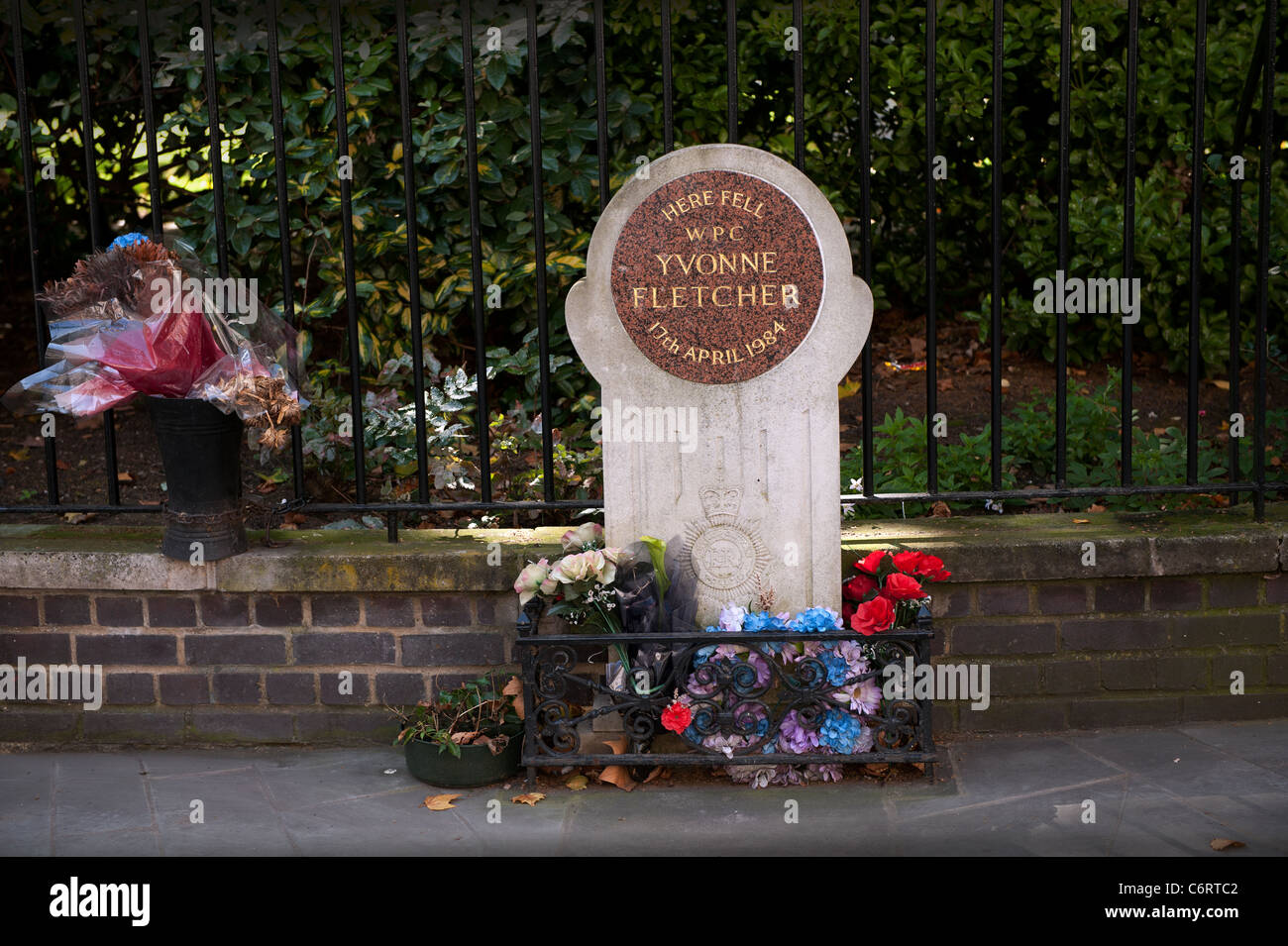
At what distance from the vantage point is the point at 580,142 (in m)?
5.00

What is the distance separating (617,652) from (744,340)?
96 centimetres

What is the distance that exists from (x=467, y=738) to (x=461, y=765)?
0.26ft

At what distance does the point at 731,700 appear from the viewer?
3.68m

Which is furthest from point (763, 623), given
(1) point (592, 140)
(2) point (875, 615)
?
(1) point (592, 140)

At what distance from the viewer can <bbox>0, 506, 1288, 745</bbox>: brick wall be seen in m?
3.99

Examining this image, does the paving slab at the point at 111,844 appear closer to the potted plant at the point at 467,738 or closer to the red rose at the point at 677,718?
the potted plant at the point at 467,738

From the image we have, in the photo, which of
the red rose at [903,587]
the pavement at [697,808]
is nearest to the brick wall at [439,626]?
the pavement at [697,808]

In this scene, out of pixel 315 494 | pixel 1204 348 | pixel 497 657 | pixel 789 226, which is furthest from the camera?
pixel 1204 348

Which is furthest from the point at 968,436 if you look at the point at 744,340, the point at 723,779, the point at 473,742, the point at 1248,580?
the point at 473,742

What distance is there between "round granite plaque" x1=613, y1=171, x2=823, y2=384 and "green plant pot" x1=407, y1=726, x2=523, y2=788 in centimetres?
122

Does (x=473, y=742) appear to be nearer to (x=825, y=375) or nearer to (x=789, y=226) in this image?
(x=825, y=375)

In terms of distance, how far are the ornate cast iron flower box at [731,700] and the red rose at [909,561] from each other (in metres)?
0.17

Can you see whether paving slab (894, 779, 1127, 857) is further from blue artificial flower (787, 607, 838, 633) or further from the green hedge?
the green hedge

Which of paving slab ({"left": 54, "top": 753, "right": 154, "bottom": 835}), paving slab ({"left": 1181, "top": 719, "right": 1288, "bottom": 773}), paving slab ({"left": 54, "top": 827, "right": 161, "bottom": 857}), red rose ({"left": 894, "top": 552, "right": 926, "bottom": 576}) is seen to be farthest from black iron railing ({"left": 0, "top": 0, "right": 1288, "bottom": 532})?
paving slab ({"left": 54, "top": 827, "right": 161, "bottom": 857})
